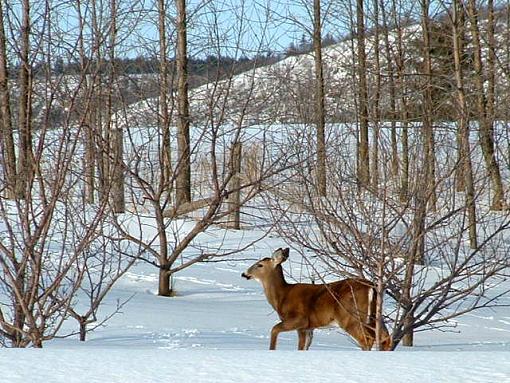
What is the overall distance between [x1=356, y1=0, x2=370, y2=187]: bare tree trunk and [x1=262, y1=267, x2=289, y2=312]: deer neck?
146 centimetres

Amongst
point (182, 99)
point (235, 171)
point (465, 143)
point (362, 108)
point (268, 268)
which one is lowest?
point (268, 268)

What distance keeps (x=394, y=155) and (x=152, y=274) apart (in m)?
5.72

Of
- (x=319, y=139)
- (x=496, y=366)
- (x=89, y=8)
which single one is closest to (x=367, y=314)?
(x=319, y=139)

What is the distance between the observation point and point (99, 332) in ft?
29.1

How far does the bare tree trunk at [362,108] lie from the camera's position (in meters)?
8.51

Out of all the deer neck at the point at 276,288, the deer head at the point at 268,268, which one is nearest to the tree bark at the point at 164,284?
the deer head at the point at 268,268

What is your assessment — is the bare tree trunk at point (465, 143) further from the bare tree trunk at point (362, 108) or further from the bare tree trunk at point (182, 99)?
the bare tree trunk at point (182, 99)

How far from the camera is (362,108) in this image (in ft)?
47.6

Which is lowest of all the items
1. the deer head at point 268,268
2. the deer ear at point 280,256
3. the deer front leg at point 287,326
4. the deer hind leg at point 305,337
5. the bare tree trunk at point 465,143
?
the deer hind leg at point 305,337

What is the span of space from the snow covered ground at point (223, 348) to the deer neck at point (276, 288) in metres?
0.39

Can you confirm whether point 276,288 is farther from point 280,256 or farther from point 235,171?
point 235,171

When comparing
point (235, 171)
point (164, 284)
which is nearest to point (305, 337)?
point (235, 171)

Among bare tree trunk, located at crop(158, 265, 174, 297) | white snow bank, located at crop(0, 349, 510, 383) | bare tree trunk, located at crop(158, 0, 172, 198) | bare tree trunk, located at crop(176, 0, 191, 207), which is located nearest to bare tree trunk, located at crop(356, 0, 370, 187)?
bare tree trunk, located at crop(176, 0, 191, 207)

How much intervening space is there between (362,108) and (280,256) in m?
5.92
